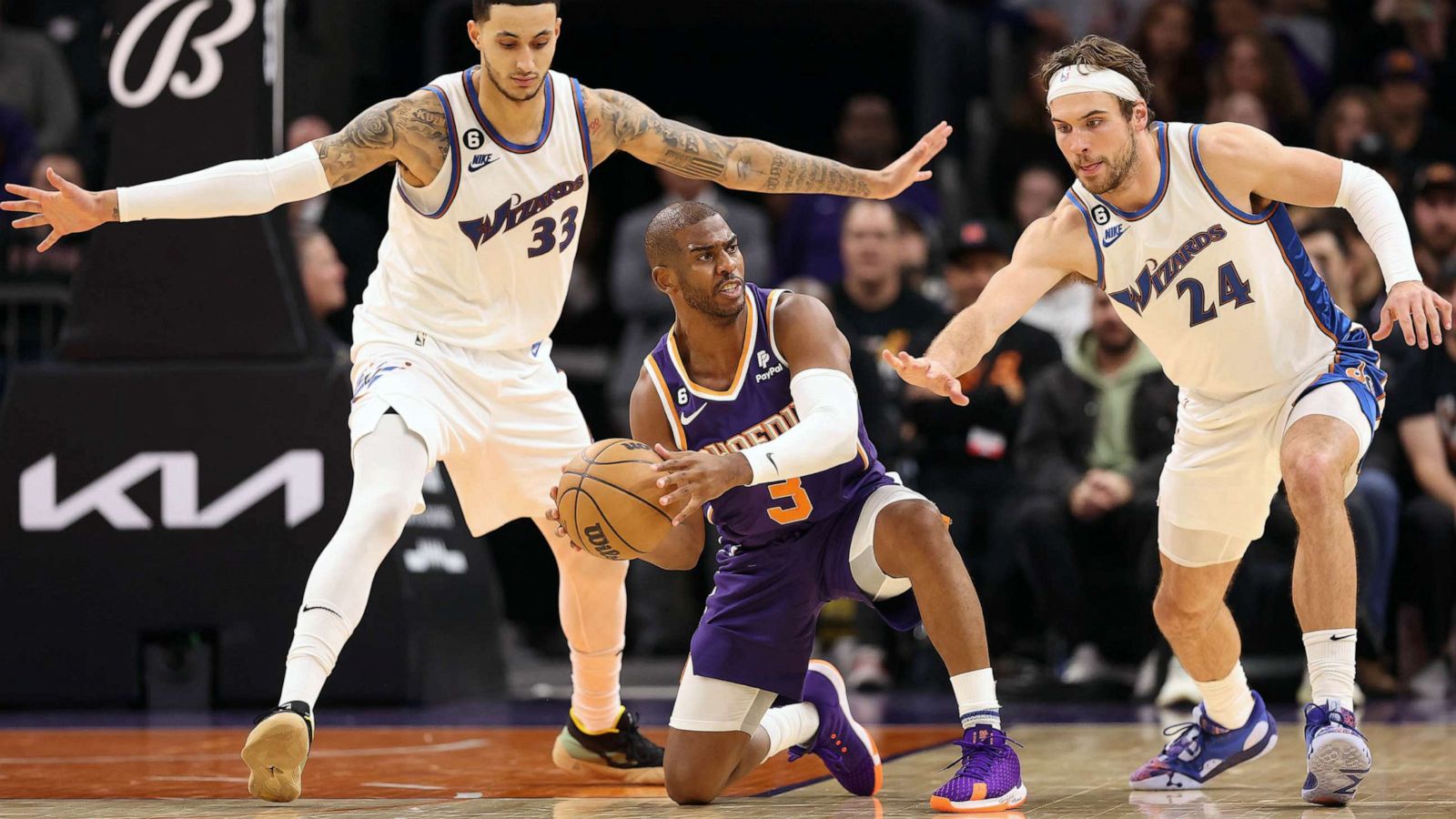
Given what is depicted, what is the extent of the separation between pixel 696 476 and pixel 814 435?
1.37 ft

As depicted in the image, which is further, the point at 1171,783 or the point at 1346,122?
the point at 1346,122

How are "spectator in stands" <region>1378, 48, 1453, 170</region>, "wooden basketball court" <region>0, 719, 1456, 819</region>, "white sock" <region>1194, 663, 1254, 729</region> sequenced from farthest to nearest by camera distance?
"spectator in stands" <region>1378, 48, 1453, 170</region> < "white sock" <region>1194, 663, 1254, 729</region> < "wooden basketball court" <region>0, 719, 1456, 819</region>

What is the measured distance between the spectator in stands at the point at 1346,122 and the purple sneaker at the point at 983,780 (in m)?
6.41

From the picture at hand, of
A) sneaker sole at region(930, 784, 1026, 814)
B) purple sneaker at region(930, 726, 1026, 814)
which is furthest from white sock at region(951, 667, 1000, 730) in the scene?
sneaker sole at region(930, 784, 1026, 814)

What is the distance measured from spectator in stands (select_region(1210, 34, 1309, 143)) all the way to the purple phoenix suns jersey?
20.6 ft

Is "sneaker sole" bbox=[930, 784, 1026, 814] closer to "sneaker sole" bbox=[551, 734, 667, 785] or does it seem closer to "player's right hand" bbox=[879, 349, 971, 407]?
"player's right hand" bbox=[879, 349, 971, 407]

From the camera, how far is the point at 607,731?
5984 millimetres

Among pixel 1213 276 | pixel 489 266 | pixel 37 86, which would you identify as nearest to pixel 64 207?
pixel 489 266

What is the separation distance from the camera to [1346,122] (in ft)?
35.0

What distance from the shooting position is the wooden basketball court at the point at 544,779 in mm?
5035

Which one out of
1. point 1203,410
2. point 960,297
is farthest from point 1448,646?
point 1203,410

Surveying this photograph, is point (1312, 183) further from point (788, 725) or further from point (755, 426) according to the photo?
point (788, 725)

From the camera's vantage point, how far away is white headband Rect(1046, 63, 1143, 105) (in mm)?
5309

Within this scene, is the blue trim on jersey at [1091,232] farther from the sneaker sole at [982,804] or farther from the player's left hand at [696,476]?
the sneaker sole at [982,804]
